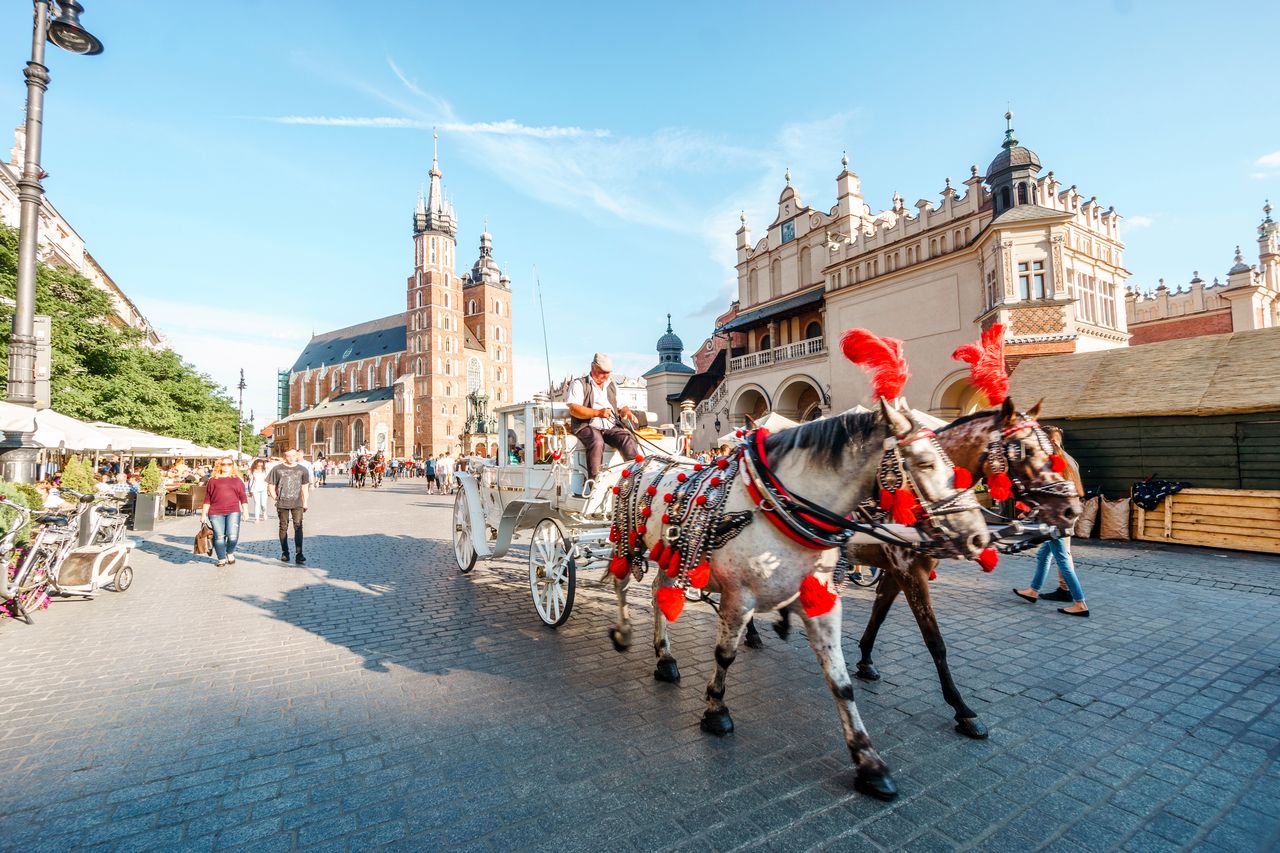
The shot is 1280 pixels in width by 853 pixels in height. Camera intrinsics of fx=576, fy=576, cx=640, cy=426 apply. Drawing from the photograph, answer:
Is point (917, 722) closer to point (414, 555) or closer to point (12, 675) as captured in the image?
point (12, 675)

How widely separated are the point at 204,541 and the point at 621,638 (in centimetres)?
928

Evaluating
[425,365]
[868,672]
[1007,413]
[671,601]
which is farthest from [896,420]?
[425,365]

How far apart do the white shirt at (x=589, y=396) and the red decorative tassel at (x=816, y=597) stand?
2.88m

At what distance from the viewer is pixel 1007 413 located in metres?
3.61

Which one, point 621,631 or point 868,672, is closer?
point 868,672

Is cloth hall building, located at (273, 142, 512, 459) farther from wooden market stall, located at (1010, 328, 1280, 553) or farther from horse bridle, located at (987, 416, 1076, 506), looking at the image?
horse bridle, located at (987, 416, 1076, 506)

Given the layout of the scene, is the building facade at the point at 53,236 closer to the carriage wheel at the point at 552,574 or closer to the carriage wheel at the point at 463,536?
the carriage wheel at the point at 463,536

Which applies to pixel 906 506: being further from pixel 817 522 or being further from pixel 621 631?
pixel 621 631

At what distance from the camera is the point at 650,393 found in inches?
1387

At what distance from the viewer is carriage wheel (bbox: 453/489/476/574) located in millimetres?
8125

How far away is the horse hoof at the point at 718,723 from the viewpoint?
135 inches

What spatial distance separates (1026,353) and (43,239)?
1494 inches

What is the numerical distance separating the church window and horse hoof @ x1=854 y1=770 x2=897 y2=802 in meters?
18.3

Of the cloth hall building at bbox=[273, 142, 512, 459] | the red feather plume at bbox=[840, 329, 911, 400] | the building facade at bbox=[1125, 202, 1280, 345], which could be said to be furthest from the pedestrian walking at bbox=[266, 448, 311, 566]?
the cloth hall building at bbox=[273, 142, 512, 459]
